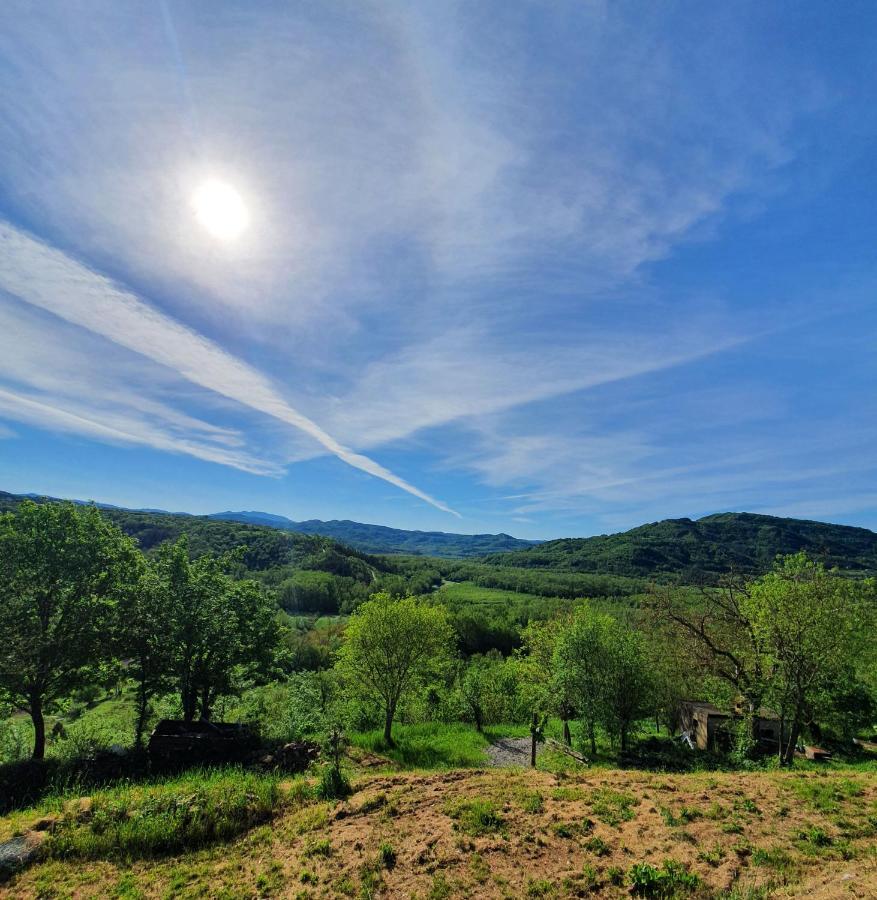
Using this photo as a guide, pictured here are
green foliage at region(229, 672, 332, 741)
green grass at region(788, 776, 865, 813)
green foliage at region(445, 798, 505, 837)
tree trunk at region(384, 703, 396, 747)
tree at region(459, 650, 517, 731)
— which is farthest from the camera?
tree at region(459, 650, 517, 731)

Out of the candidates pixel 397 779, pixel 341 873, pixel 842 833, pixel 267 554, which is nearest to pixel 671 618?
pixel 842 833

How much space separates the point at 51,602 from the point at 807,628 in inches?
1451

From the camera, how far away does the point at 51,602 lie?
67.2 ft

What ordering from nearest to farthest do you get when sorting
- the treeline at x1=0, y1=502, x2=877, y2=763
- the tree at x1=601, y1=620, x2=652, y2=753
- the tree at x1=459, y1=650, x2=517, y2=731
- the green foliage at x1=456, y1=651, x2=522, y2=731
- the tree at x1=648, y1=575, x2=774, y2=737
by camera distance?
1. the treeline at x1=0, y1=502, x2=877, y2=763
2. the tree at x1=601, y1=620, x2=652, y2=753
3. the tree at x1=648, y1=575, x2=774, y2=737
4. the tree at x1=459, y1=650, x2=517, y2=731
5. the green foliage at x1=456, y1=651, x2=522, y2=731

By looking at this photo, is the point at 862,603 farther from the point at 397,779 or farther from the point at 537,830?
the point at 397,779

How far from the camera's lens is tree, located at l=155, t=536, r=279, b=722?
2297cm

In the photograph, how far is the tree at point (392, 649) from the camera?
31.1 meters

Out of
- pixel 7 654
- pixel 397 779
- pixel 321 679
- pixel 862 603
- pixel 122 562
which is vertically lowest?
pixel 321 679

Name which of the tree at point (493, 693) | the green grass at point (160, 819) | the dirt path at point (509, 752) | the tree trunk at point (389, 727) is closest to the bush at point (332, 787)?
the green grass at point (160, 819)

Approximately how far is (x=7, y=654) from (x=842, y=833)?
3036 centimetres

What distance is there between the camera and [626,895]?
352 inches

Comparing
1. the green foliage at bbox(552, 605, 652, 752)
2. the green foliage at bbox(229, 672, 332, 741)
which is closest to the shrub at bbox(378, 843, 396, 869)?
the green foliage at bbox(229, 672, 332, 741)

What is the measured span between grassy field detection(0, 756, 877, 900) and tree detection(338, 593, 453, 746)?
17.1 metres

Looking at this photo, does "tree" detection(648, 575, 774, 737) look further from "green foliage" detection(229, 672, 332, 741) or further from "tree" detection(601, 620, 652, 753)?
"green foliage" detection(229, 672, 332, 741)
